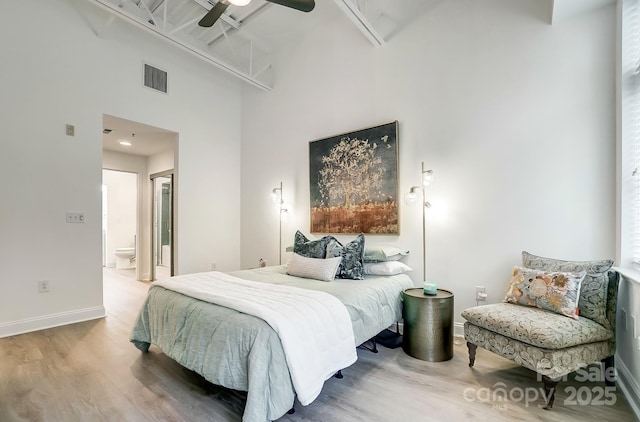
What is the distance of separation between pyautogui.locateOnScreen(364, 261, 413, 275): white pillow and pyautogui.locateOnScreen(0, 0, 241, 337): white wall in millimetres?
2950

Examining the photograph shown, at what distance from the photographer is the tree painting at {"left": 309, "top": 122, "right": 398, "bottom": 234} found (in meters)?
3.34

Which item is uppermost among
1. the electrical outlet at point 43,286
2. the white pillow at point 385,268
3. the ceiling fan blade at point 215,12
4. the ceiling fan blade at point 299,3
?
the ceiling fan blade at point 215,12

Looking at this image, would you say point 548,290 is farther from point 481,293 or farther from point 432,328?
point 432,328

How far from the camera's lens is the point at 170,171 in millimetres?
5254

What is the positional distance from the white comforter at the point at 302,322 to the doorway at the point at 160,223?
11.7ft

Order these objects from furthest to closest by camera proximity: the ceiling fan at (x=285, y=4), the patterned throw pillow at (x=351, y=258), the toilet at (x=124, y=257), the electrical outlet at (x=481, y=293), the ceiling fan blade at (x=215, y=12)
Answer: the toilet at (x=124, y=257) → the patterned throw pillow at (x=351, y=258) → the electrical outlet at (x=481, y=293) → the ceiling fan blade at (x=215, y=12) → the ceiling fan at (x=285, y=4)

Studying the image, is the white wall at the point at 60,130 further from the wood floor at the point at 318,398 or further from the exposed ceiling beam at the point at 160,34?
the exposed ceiling beam at the point at 160,34

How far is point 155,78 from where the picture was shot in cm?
415

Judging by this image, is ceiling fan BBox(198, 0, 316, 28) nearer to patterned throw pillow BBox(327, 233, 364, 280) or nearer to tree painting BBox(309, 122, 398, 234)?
tree painting BBox(309, 122, 398, 234)

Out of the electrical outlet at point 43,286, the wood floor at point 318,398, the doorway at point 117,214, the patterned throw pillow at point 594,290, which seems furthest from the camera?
the doorway at point 117,214

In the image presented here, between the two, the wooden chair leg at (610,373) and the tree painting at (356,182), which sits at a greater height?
the tree painting at (356,182)

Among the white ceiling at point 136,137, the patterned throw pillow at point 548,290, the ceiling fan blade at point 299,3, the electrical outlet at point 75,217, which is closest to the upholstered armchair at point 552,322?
the patterned throw pillow at point 548,290

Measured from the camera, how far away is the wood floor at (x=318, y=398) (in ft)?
5.62

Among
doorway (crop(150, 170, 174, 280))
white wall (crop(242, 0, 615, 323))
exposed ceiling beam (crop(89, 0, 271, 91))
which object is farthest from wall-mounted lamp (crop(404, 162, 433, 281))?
doorway (crop(150, 170, 174, 280))
